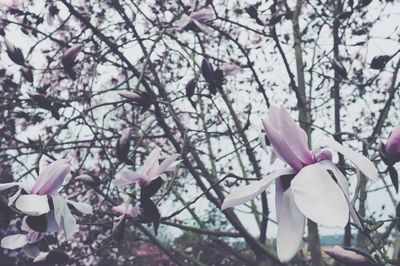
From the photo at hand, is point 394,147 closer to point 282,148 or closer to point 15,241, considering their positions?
point 282,148

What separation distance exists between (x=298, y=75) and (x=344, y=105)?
0.64m

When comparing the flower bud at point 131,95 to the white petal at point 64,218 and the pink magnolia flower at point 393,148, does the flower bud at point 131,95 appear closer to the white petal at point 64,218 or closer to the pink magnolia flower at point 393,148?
the white petal at point 64,218

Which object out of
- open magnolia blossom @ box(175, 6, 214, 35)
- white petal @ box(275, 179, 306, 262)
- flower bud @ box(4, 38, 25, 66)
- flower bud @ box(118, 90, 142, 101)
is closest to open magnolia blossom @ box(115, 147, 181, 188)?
flower bud @ box(118, 90, 142, 101)

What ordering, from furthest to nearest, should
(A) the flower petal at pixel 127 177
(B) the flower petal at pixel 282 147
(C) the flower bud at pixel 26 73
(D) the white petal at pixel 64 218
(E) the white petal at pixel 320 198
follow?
1. (C) the flower bud at pixel 26 73
2. (A) the flower petal at pixel 127 177
3. (D) the white petal at pixel 64 218
4. (B) the flower petal at pixel 282 147
5. (E) the white petal at pixel 320 198

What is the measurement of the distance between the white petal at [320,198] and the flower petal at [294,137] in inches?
2.0

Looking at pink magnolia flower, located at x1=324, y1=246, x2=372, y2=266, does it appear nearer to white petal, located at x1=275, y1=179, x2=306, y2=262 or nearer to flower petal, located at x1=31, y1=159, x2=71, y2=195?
white petal, located at x1=275, y1=179, x2=306, y2=262

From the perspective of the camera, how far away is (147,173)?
127cm

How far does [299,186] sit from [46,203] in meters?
0.64

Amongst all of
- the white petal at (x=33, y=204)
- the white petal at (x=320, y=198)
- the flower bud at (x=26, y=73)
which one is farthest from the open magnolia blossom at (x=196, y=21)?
the white petal at (x=320, y=198)

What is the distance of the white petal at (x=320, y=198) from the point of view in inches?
26.5

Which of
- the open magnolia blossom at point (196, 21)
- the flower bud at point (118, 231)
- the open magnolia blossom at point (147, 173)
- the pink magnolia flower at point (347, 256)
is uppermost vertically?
the open magnolia blossom at point (196, 21)

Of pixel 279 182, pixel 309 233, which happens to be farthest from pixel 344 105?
pixel 279 182

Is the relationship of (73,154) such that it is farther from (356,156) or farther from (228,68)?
(356,156)

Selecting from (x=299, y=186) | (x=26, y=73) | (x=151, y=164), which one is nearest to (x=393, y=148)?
(x=299, y=186)
